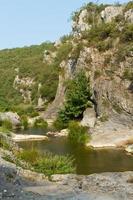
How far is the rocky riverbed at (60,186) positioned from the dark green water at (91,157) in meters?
17.0

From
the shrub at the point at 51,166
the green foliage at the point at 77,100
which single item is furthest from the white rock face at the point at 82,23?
the shrub at the point at 51,166

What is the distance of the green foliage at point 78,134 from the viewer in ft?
244

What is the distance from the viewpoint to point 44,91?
13775cm

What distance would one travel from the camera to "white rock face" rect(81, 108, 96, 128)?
8655 centimetres

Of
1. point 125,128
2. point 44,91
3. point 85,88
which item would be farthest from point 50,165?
point 44,91

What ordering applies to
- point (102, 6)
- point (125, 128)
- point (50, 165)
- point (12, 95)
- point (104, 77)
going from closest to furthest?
point (50, 165) < point (125, 128) < point (104, 77) < point (102, 6) < point (12, 95)

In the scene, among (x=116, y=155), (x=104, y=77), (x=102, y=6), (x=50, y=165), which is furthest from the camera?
(x=102, y=6)

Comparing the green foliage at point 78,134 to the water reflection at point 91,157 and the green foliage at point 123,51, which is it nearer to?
the water reflection at point 91,157

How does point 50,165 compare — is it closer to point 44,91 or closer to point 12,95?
point 44,91

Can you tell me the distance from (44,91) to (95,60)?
45.1m

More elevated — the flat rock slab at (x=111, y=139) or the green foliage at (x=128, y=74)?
the green foliage at (x=128, y=74)

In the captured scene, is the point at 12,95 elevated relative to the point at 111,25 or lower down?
lower down

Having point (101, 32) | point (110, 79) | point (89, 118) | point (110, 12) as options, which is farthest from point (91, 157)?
point (110, 12)

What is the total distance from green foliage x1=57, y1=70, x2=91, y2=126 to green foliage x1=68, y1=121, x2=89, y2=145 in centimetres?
1175
